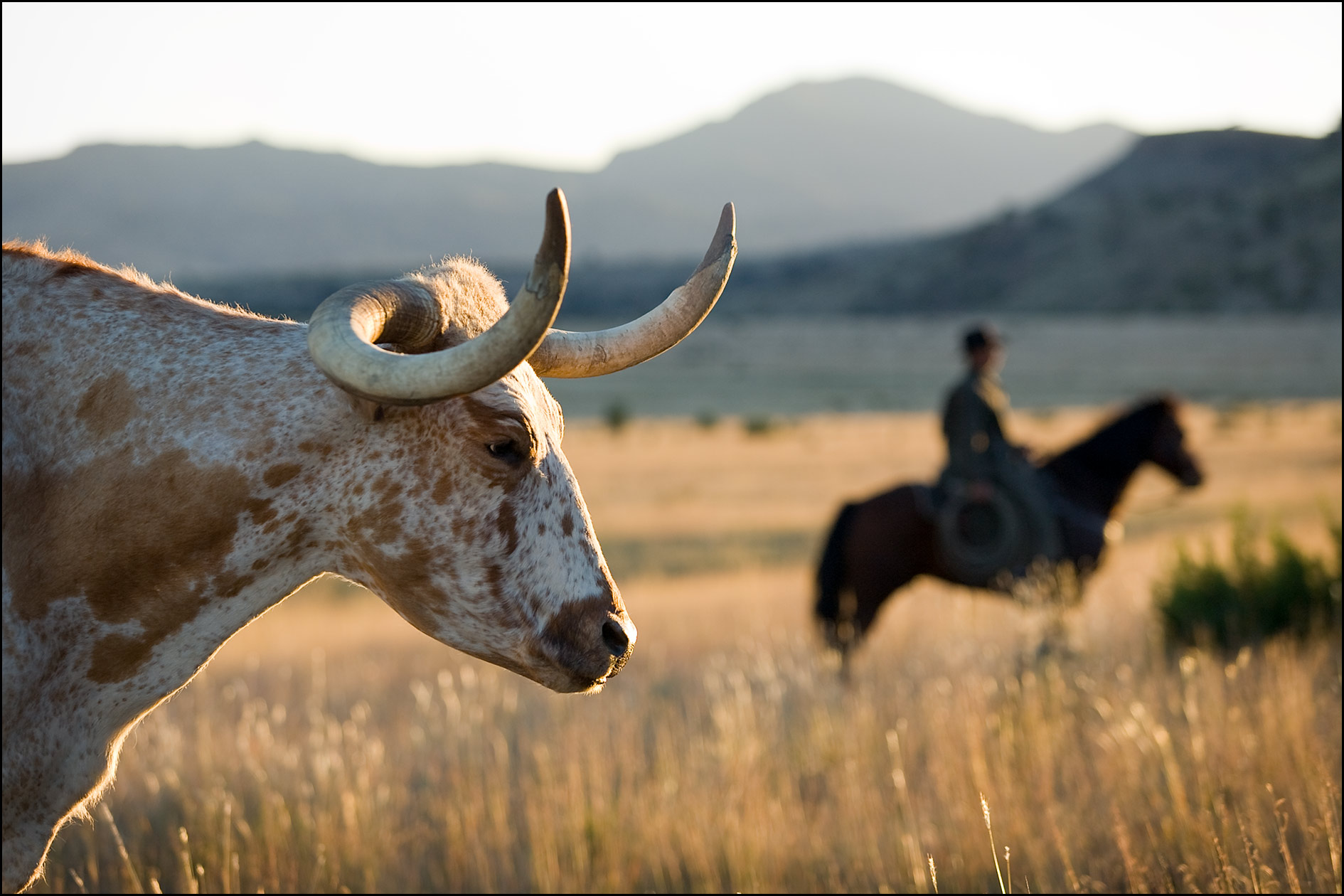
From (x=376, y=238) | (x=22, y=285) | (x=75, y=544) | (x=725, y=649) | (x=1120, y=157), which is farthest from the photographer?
(x=376, y=238)

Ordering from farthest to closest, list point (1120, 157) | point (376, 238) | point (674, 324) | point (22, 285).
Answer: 1. point (376, 238)
2. point (1120, 157)
3. point (674, 324)
4. point (22, 285)

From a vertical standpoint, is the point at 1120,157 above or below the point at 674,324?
above

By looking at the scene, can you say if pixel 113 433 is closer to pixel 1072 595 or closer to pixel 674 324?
pixel 674 324

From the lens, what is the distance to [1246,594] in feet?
22.9

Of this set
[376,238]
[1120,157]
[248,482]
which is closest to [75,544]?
[248,482]

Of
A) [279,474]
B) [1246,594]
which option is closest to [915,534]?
[1246,594]

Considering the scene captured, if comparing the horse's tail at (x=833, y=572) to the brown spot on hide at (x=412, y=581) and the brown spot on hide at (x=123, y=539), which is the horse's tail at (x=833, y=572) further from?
the brown spot on hide at (x=123, y=539)

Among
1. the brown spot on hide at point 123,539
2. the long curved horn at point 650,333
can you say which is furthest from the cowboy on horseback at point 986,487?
the brown spot on hide at point 123,539

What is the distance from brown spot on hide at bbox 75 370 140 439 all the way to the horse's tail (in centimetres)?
679

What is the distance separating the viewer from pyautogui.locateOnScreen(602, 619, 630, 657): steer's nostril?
6.76 feet

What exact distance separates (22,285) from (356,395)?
77 cm

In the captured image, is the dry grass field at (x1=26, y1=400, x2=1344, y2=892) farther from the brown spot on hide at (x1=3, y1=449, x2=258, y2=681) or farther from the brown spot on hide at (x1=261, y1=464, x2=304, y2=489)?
the brown spot on hide at (x1=261, y1=464, x2=304, y2=489)

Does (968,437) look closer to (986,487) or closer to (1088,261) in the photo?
(986,487)

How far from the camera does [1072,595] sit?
7.59 m
